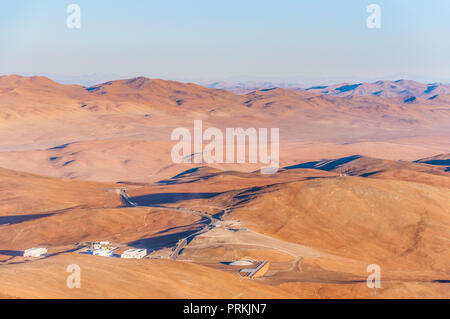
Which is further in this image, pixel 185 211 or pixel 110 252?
pixel 185 211

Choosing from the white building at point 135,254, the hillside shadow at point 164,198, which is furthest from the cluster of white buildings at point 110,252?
the hillside shadow at point 164,198

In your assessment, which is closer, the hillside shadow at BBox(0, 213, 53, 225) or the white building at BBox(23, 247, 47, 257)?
the white building at BBox(23, 247, 47, 257)

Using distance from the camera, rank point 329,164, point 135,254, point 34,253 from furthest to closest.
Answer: point 329,164 < point 34,253 < point 135,254

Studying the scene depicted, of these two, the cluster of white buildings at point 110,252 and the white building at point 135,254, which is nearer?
the white building at point 135,254

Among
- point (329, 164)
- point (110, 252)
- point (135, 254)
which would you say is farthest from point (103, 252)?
point (329, 164)

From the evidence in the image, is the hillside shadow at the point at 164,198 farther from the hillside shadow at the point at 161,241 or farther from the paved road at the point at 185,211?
the hillside shadow at the point at 161,241

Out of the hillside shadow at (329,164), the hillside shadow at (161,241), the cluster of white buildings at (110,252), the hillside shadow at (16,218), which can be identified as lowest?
the hillside shadow at (329,164)

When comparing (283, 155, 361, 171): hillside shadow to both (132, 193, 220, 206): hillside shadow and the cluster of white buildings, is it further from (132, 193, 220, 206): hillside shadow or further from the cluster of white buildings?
the cluster of white buildings

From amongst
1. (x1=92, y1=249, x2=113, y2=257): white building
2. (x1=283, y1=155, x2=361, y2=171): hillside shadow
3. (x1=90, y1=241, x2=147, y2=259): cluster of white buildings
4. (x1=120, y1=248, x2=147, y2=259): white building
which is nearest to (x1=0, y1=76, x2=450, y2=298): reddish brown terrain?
(x1=120, y1=248, x2=147, y2=259): white building

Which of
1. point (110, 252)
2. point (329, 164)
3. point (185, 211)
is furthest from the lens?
point (329, 164)

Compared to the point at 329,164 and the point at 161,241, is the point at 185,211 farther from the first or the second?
the point at 329,164

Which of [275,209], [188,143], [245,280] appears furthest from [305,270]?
[188,143]

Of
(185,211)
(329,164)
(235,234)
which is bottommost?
(329,164)

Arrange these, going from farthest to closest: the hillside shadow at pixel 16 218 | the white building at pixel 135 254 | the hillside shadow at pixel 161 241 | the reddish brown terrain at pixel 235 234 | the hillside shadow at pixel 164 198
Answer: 1. the hillside shadow at pixel 164 198
2. the hillside shadow at pixel 16 218
3. the hillside shadow at pixel 161 241
4. the white building at pixel 135 254
5. the reddish brown terrain at pixel 235 234
